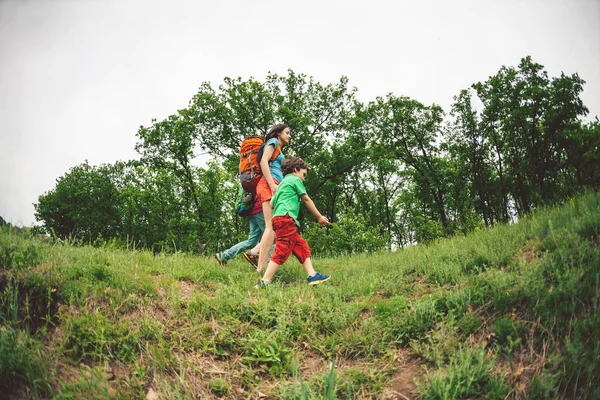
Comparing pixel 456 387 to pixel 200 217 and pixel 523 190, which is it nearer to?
pixel 200 217

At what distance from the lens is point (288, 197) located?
444cm

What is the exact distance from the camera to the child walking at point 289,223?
4238mm

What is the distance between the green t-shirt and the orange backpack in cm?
78

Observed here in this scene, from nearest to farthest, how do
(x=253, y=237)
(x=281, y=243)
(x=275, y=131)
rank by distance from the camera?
(x=281, y=243)
(x=275, y=131)
(x=253, y=237)

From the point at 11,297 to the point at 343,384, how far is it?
10.3ft

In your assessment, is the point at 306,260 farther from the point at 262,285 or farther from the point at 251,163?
the point at 251,163

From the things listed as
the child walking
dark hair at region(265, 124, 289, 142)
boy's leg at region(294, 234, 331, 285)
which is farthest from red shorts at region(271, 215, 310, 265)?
dark hair at region(265, 124, 289, 142)

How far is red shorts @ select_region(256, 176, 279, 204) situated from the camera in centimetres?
493

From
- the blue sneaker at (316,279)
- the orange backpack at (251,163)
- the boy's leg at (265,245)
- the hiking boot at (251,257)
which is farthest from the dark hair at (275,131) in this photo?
the blue sneaker at (316,279)

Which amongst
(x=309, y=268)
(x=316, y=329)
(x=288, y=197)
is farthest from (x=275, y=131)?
(x=316, y=329)

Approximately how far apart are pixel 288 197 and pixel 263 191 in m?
0.69

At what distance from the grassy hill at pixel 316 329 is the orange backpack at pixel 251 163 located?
1823 millimetres

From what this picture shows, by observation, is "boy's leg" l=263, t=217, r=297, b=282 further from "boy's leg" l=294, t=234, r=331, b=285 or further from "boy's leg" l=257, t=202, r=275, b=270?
"boy's leg" l=257, t=202, r=275, b=270

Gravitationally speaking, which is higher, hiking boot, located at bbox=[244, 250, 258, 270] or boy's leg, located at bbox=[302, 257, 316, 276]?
hiking boot, located at bbox=[244, 250, 258, 270]
